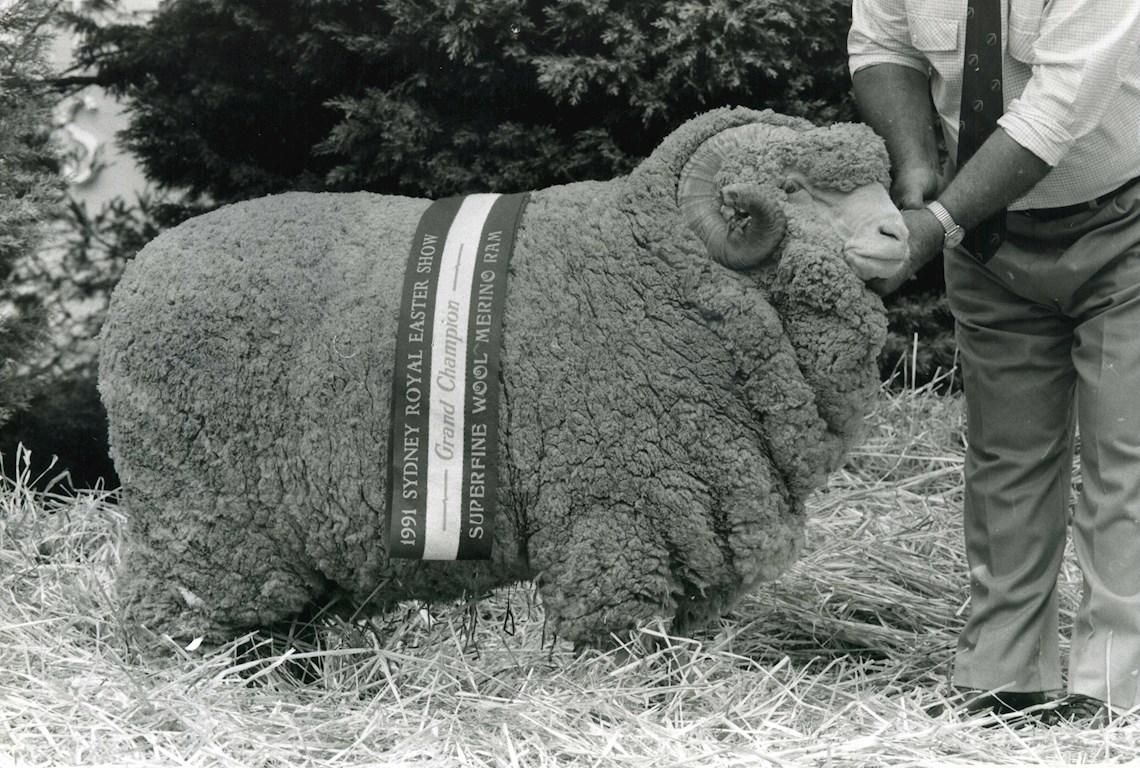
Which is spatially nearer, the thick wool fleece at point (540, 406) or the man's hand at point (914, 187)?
the thick wool fleece at point (540, 406)

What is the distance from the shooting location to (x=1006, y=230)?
3.20m

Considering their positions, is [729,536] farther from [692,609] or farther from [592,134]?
[592,134]

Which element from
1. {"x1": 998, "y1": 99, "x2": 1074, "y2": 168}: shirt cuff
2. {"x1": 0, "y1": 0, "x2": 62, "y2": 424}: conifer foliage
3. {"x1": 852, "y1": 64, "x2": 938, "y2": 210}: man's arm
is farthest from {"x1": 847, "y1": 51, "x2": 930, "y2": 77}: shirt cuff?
{"x1": 0, "y1": 0, "x2": 62, "y2": 424}: conifer foliage

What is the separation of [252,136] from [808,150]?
2.62m

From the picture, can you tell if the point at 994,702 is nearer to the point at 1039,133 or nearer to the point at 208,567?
the point at 1039,133

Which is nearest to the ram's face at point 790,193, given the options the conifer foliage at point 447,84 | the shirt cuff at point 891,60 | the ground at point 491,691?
the shirt cuff at point 891,60

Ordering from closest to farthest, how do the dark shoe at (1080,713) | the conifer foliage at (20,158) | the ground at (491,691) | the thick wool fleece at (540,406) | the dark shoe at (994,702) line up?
the ground at (491,691) < the thick wool fleece at (540,406) < the dark shoe at (1080,713) < the dark shoe at (994,702) < the conifer foliage at (20,158)

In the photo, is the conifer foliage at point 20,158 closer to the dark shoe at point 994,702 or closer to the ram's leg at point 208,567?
the ram's leg at point 208,567

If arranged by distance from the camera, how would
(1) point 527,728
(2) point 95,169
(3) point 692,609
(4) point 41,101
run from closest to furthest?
(1) point 527,728, (3) point 692,609, (4) point 41,101, (2) point 95,169

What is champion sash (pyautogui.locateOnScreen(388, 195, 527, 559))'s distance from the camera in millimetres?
2938

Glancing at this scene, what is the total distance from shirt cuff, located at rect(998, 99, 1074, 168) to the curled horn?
0.50 meters

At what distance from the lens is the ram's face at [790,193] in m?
2.89

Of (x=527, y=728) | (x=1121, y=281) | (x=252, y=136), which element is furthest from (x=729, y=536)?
(x=252, y=136)

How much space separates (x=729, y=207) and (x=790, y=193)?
0.13 m
